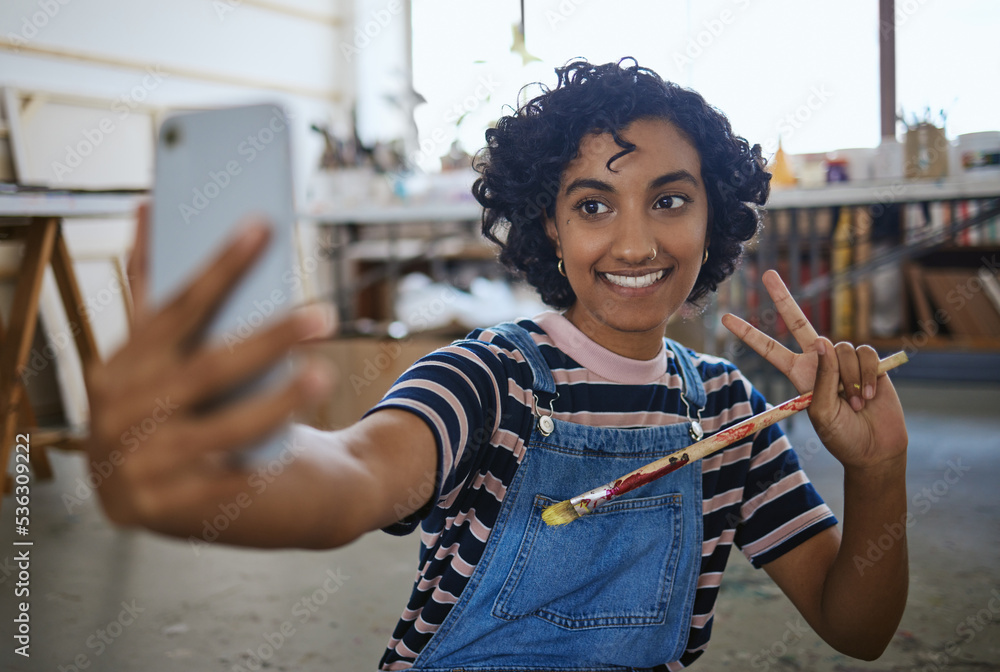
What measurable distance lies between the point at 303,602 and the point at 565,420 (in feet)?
3.93

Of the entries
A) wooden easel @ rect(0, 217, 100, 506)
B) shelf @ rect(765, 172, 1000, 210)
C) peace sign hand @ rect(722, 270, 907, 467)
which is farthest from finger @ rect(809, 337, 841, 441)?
wooden easel @ rect(0, 217, 100, 506)

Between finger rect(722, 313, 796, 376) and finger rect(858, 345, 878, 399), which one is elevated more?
finger rect(722, 313, 796, 376)

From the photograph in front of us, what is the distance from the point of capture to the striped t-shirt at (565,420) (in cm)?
79

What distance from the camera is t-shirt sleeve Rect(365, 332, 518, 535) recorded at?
71cm

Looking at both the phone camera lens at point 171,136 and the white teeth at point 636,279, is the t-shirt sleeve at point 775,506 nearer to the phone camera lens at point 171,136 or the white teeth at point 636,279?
the white teeth at point 636,279

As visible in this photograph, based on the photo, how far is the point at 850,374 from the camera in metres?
0.89

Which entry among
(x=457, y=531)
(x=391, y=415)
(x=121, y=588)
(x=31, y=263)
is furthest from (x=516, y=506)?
(x=31, y=263)

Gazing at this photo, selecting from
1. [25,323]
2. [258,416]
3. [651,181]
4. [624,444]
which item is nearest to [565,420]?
[624,444]

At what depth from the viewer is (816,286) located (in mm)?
3227

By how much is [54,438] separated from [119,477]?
2.38 meters

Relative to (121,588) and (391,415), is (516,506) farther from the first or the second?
(121,588)

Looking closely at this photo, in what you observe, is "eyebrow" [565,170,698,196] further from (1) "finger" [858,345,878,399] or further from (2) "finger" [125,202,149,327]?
(2) "finger" [125,202,149,327]

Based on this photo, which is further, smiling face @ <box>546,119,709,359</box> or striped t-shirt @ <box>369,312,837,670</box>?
smiling face @ <box>546,119,709,359</box>

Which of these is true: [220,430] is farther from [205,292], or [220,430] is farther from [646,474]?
[646,474]
